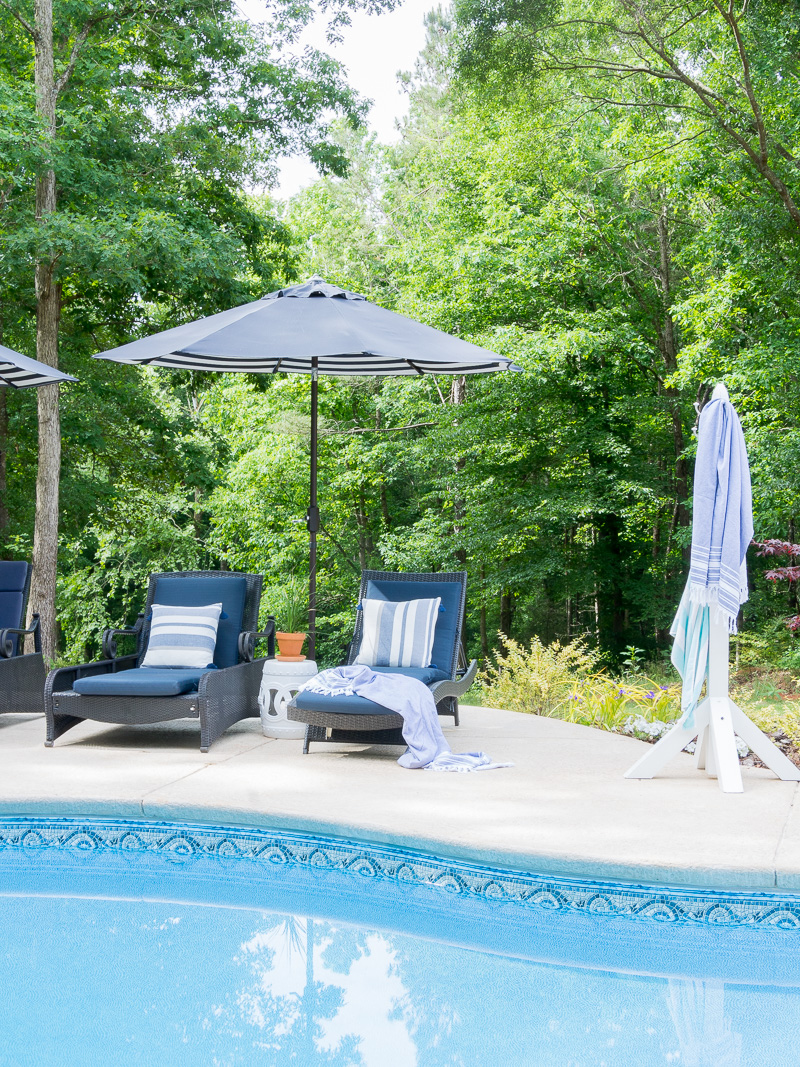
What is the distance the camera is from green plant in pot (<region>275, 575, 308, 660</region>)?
5316 millimetres

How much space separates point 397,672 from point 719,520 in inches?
79.8

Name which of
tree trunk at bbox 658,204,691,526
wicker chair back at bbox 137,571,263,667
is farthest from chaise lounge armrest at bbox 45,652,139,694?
tree trunk at bbox 658,204,691,526

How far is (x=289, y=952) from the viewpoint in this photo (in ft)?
9.47

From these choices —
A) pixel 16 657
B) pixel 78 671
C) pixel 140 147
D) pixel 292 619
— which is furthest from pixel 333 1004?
pixel 140 147

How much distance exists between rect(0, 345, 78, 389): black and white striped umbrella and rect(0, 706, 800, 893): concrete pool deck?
2.25m

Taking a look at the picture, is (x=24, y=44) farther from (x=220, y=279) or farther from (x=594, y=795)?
(x=594, y=795)

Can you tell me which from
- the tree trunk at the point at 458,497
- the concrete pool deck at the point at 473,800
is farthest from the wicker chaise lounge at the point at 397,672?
the tree trunk at the point at 458,497

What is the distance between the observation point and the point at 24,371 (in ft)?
20.5

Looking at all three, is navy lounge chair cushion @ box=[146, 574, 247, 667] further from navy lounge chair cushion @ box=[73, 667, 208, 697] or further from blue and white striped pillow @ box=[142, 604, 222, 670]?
navy lounge chair cushion @ box=[73, 667, 208, 697]

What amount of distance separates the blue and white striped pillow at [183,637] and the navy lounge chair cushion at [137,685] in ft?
1.44

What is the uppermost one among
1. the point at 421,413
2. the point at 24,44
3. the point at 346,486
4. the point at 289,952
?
the point at 24,44

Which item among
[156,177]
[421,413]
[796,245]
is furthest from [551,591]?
[156,177]

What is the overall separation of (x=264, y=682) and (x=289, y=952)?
2566 millimetres

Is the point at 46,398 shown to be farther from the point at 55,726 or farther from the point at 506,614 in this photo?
the point at 506,614
